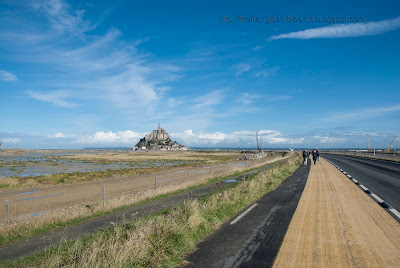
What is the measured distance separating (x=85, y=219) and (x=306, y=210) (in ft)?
29.4

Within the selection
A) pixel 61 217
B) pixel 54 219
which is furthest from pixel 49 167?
pixel 54 219

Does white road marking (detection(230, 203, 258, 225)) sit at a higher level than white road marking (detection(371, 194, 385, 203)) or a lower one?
lower

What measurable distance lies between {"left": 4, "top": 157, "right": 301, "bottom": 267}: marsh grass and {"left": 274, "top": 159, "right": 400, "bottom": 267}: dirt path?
2.35 m

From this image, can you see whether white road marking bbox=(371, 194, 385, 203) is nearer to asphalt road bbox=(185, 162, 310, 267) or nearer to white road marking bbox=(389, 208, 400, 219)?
white road marking bbox=(389, 208, 400, 219)

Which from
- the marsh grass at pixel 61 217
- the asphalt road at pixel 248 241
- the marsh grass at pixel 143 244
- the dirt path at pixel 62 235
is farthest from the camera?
the marsh grass at pixel 61 217

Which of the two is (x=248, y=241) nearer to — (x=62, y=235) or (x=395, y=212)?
(x=62, y=235)

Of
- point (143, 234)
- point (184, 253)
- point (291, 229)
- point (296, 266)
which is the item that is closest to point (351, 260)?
point (296, 266)

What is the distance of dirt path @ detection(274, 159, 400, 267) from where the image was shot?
581 cm

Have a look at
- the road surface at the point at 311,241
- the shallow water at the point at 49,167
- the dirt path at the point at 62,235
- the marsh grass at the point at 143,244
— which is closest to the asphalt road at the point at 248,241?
the road surface at the point at 311,241

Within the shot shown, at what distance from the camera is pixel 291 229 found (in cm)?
820

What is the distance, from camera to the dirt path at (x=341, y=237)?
5.81m

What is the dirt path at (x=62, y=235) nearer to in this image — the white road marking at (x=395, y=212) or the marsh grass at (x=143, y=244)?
the marsh grass at (x=143, y=244)

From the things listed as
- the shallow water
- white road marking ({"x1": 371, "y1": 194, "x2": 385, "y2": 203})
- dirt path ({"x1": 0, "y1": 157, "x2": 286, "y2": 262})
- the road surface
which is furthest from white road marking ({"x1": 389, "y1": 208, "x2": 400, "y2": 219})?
the shallow water

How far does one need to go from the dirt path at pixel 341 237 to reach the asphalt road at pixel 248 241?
0.93 ft
